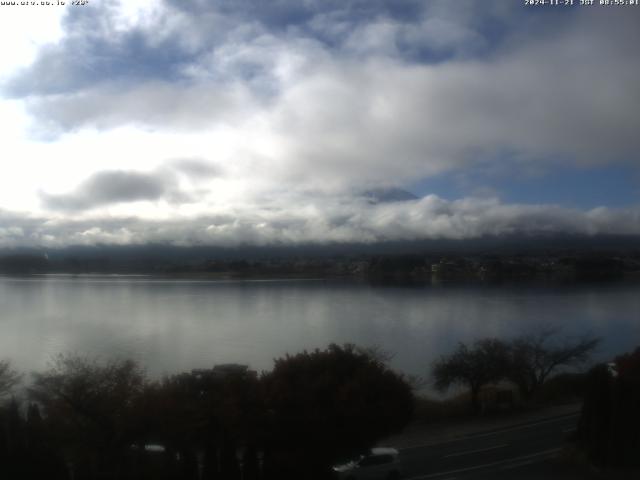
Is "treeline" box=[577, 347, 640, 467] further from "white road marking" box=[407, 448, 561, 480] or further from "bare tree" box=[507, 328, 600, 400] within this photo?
"bare tree" box=[507, 328, 600, 400]

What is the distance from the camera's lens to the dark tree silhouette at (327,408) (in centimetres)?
754

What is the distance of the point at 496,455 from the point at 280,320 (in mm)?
21135

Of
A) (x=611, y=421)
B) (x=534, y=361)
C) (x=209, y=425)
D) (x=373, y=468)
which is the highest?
(x=209, y=425)

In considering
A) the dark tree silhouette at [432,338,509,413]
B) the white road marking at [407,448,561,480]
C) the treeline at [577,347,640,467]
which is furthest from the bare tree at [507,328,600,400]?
the treeline at [577,347,640,467]

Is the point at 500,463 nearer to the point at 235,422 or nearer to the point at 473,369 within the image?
the point at 235,422

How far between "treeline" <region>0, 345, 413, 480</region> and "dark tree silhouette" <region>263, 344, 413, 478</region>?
13mm

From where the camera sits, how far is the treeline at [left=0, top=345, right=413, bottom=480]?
710 centimetres

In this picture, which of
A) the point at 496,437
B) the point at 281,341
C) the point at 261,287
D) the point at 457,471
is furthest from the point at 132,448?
the point at 261,287

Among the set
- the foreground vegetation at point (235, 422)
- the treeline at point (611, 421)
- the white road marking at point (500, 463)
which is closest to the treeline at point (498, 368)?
the white road marking at point (500, 463)

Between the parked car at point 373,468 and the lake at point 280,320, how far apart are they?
405 inches

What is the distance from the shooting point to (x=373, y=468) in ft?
24.8

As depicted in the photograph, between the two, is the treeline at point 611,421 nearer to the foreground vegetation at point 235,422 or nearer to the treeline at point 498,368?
the foreground vegetation at point 235,422

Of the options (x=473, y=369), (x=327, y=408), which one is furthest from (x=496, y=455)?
(x=473, y=369)

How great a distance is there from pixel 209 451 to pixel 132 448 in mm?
969
